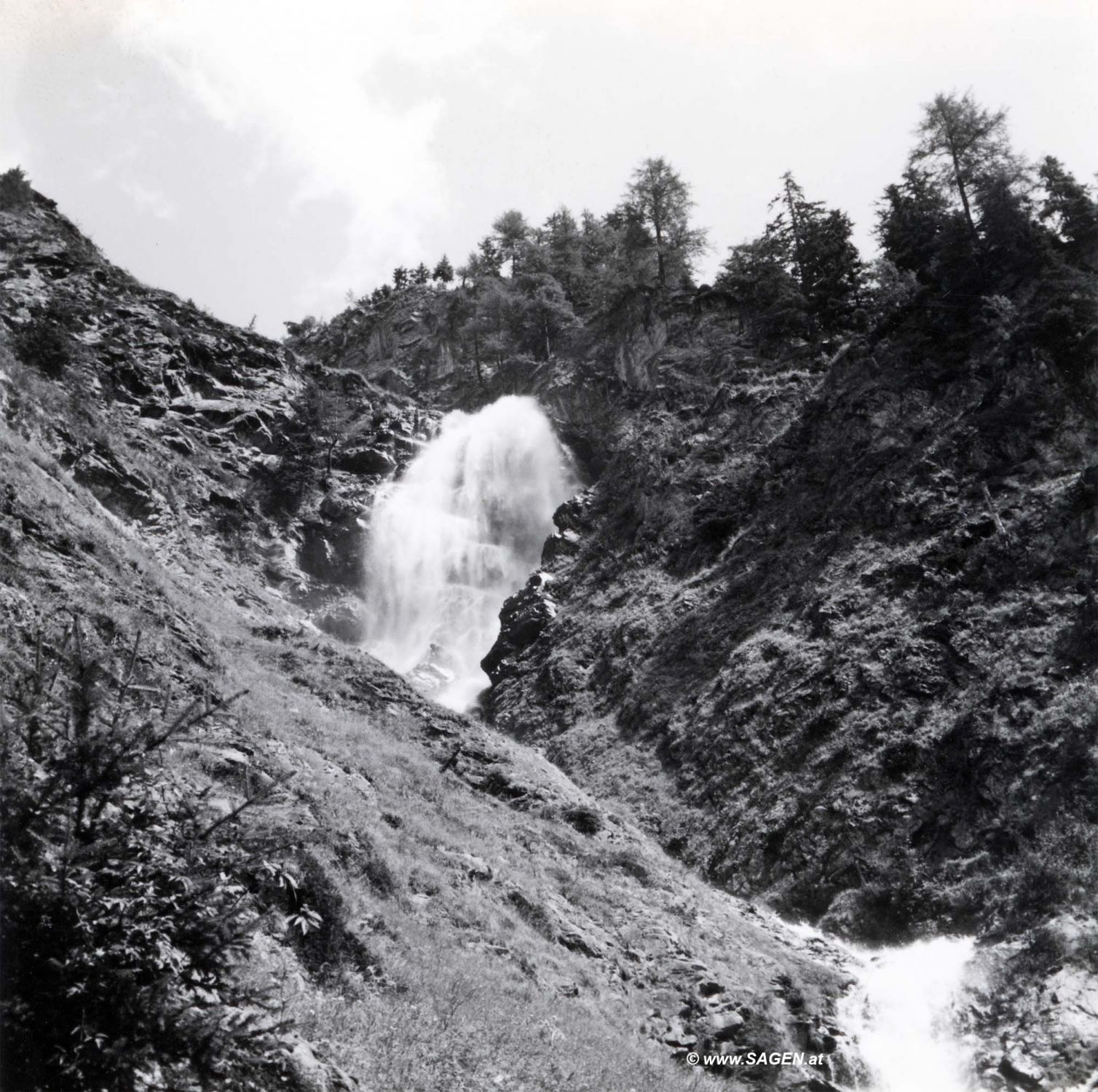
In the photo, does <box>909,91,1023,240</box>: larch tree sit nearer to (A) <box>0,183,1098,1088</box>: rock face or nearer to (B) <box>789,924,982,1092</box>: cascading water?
(A) <box>0,183,1098,1088</box>: rock face

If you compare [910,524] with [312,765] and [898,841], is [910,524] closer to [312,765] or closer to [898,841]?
[898,841]

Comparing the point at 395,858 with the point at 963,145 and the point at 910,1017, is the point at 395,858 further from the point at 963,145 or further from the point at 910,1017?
the point at 963,145

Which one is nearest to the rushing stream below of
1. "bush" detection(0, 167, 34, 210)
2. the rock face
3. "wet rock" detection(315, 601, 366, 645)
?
"wet rock" detection(315, 601, 366, 645)

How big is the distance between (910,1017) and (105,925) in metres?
14.4

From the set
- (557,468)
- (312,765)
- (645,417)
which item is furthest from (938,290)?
(312,765)

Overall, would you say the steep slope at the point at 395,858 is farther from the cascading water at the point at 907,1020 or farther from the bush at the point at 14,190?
the bush at the point at 14,190

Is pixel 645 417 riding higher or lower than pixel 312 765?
higher

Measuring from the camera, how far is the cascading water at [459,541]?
36.0 m

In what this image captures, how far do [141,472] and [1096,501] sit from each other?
1180 inches

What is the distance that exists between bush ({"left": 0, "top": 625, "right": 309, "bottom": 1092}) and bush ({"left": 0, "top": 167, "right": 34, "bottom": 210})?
4992 cm

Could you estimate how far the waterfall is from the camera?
13656mm

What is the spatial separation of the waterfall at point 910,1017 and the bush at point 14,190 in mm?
50647

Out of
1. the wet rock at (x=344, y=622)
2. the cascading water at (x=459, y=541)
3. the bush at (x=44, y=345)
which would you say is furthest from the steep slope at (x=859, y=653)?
the bush at (x=44, y=345)

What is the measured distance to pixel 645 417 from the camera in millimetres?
38844
